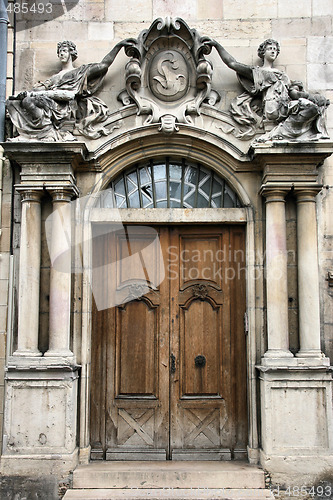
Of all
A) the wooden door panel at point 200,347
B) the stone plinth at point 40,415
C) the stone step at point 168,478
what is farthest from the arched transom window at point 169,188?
the stone step at point 168,478

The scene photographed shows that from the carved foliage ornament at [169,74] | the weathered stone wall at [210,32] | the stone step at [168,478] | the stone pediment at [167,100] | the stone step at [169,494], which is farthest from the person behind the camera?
the weathered stone wall at [210,32]

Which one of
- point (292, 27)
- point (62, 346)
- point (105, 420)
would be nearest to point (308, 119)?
point (292, 27)

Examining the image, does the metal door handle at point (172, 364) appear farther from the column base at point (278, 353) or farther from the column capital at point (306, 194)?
the column capital at point (306, 194)

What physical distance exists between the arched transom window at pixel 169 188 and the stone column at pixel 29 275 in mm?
831

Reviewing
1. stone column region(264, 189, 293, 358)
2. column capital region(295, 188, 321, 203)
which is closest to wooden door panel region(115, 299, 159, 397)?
stone column region(264, 189, 293, 358)

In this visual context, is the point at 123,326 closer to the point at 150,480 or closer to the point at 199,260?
the point at 199,260

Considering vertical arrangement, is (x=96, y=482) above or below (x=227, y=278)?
below

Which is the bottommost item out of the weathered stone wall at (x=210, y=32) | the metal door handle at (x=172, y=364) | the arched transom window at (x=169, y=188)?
the metal door handle at (x=172, y=364)

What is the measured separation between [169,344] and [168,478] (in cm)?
140

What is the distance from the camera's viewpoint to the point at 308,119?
5680 mm

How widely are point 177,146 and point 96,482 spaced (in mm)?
3709

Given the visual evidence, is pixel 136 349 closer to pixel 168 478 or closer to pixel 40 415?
pixel 40 415

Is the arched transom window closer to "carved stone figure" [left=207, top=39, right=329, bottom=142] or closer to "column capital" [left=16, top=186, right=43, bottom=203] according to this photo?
"carved stone figure" [left=207, top=39, right=329, bottom=142]

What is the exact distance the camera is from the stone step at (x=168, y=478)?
535 centimetres
